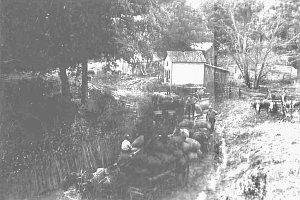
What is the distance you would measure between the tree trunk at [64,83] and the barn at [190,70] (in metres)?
1.68

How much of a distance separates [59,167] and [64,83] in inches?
55.5

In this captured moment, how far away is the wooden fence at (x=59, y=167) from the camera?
206 inches

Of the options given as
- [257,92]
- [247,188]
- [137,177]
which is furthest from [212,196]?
[257,92]

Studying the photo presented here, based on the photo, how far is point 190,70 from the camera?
5199 mm

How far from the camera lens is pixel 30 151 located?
5512mm

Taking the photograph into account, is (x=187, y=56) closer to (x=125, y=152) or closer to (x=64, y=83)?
(x=125, y=152)

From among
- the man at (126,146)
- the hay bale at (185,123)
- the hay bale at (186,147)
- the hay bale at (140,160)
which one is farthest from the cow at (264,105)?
the man at (126,146)

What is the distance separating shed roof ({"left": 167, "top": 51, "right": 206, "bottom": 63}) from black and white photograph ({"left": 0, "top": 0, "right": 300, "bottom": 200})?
0.07 ft

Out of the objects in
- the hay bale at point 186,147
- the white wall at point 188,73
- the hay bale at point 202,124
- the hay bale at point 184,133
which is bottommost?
the hay bale at point 186,147

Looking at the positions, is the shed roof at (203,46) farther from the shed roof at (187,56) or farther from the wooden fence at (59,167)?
the wooden fence at (59,167)

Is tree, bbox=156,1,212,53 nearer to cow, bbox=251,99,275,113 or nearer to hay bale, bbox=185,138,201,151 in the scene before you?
cow, bbox=251,99,275,113

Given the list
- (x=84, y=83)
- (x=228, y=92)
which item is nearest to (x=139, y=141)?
(x=84, y=83)

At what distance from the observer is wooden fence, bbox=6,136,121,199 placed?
5223mm

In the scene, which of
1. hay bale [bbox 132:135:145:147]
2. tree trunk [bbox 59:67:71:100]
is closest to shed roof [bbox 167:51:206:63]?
hay bale [bbox 132:135:145:147]
